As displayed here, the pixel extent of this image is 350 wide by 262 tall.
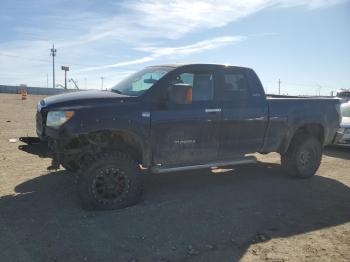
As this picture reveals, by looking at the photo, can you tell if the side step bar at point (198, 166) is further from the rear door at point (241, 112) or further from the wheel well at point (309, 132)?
the wheel well at point (309, 132)

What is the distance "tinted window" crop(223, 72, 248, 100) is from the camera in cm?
688

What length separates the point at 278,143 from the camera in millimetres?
7477

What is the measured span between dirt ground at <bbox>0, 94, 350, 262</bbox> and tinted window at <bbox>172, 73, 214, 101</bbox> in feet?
5.11

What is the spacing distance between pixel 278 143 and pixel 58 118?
12.8 feet

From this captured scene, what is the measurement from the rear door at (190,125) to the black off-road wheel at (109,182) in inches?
19.2

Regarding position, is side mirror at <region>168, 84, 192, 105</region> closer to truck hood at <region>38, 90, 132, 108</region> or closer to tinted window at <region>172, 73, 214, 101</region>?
tinted window at <region>172, 73, 214, 101</region>

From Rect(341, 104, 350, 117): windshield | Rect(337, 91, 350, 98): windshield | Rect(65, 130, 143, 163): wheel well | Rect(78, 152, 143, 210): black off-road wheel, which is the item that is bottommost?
Rect(78, 152, 143, 210): black off-road wheel

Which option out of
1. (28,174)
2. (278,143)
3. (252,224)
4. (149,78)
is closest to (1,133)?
(28,174)

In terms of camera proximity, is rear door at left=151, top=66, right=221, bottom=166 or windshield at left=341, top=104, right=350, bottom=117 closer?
rear door at left=151, top=66, right=221, bottom=166

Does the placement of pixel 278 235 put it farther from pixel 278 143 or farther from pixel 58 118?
pixel 58 118

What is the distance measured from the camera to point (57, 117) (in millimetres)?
5602

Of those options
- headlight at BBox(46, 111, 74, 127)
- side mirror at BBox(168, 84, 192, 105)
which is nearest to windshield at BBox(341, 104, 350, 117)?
side mirror at BBox(168, 84, 192, 105)

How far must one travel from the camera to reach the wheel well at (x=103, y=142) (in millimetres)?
5844

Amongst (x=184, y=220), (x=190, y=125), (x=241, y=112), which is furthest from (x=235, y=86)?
(x=184, y=220)
